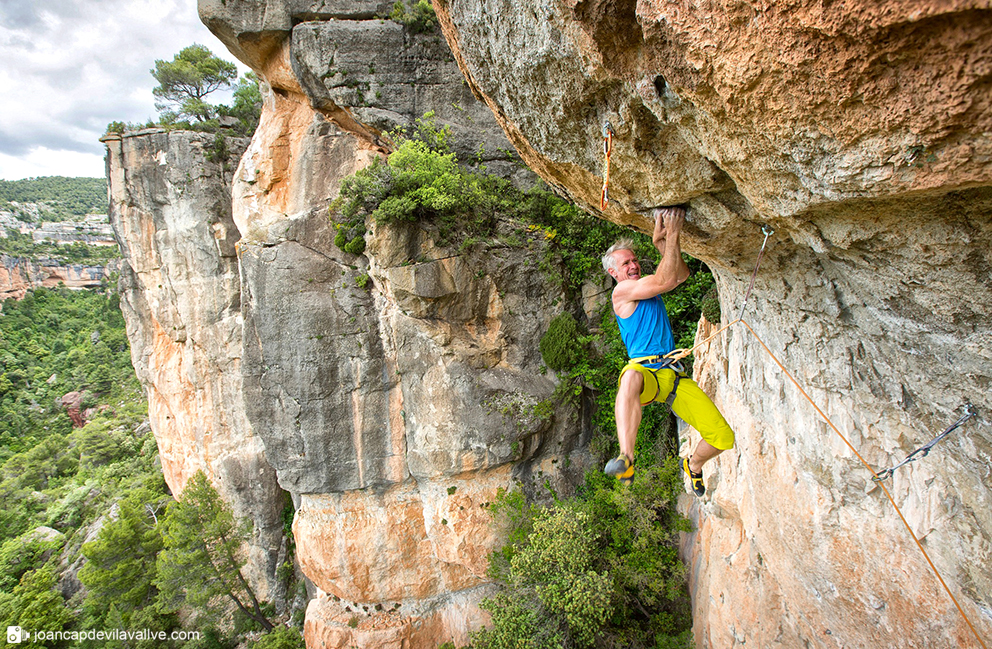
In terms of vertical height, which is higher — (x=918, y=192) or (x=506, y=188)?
(x=506, y=188)

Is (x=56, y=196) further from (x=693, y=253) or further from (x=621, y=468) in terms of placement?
(x=621, y=468)

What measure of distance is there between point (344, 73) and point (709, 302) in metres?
9.76

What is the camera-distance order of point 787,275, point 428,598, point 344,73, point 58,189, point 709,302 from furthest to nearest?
point 58,189
point 428,598
point 344,73
point 709,302
point 787,275

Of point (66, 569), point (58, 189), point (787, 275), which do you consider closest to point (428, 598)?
point (787, 275)

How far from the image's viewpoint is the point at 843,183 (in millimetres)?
2273

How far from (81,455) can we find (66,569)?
10.3 m

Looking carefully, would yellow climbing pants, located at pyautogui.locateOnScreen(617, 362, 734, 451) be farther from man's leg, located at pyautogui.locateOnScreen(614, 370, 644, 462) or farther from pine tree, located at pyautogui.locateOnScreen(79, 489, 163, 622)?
pine tree, located at pyautogui.locateOnScreen(79, 489, 163, 622)

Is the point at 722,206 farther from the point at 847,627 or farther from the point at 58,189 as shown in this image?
the point at 58,189

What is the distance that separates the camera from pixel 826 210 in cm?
271

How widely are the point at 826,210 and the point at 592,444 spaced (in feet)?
33.6

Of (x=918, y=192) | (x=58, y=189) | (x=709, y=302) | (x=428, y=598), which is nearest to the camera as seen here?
(x=918, y=192)

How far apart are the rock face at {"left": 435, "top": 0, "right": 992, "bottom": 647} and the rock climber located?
16.7 inches

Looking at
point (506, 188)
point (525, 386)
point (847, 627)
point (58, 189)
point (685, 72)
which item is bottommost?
point (847, 627)

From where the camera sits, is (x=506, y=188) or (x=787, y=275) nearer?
(x=787, y=275)
